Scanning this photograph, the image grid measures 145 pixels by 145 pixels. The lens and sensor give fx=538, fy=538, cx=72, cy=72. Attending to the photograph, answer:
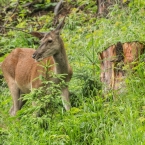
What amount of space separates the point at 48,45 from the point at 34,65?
37.0 inches

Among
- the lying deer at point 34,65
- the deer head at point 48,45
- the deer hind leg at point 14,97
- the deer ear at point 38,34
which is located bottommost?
the deer hind leg at point 14,97

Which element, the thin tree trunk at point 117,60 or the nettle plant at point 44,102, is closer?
the nettle plant at point 44,102

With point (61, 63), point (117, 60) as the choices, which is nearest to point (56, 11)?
point (61, 63)

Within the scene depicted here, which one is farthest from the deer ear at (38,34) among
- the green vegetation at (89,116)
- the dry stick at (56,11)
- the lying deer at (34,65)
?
the dry stick at (56,11)

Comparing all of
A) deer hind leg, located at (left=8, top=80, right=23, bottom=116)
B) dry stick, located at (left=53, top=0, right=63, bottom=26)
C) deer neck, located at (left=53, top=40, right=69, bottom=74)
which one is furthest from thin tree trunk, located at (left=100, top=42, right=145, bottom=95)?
dry stick, located at (left=53, top=0, right=63, bottom=26)

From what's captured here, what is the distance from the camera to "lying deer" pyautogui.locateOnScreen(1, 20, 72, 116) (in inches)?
349

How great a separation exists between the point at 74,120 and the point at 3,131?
111 centimetres

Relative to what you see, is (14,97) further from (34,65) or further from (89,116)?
(89,116)

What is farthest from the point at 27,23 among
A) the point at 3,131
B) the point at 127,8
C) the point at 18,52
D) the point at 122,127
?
the point at 122,127

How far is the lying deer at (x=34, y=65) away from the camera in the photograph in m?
8.86

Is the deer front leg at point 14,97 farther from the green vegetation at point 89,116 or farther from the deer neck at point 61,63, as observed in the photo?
the deer neck at point 61,63

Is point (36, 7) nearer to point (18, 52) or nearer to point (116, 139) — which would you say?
point (18, 52)

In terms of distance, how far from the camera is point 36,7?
57.8ft

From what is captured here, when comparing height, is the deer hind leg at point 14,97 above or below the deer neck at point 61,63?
below
